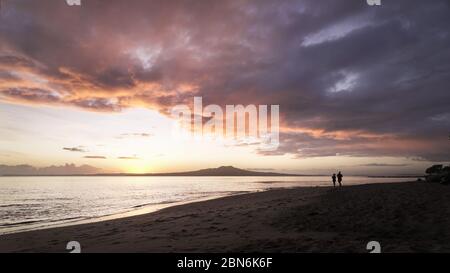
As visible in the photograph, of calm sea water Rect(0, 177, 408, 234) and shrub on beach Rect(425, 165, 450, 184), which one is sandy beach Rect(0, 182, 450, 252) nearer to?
calm sea water Rect(0, 177, 408, 234)

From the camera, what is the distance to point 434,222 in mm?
11789

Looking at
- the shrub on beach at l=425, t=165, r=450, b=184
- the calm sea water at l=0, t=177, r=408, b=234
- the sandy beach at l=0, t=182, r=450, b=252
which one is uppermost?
the shrub on beach at l=425, t=165, r=450, b=184

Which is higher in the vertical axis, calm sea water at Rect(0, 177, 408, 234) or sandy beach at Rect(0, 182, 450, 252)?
sandy beach at Rect(0, 182, 450, 252)

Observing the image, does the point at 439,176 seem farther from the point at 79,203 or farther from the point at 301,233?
the point at 79,203

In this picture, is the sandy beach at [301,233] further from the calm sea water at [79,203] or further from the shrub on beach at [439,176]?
the shrub on beach at [439,176]

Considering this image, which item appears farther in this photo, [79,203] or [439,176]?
[79,203]

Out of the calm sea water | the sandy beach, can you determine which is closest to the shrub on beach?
the sandy beach

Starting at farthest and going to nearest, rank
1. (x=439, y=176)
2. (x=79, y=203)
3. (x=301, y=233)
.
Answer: (x=79, y=203), (x=439, y=176), (x=301, y=233)

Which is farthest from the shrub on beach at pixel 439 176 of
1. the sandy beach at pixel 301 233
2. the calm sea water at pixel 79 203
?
the calm sea water at pixel 79 203

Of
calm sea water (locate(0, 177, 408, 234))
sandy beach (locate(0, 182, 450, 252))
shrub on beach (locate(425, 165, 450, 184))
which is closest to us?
sandy beach (locate(0, 182, 450, 252))

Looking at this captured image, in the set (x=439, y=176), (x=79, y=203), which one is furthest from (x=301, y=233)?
(x=79, y=203)
